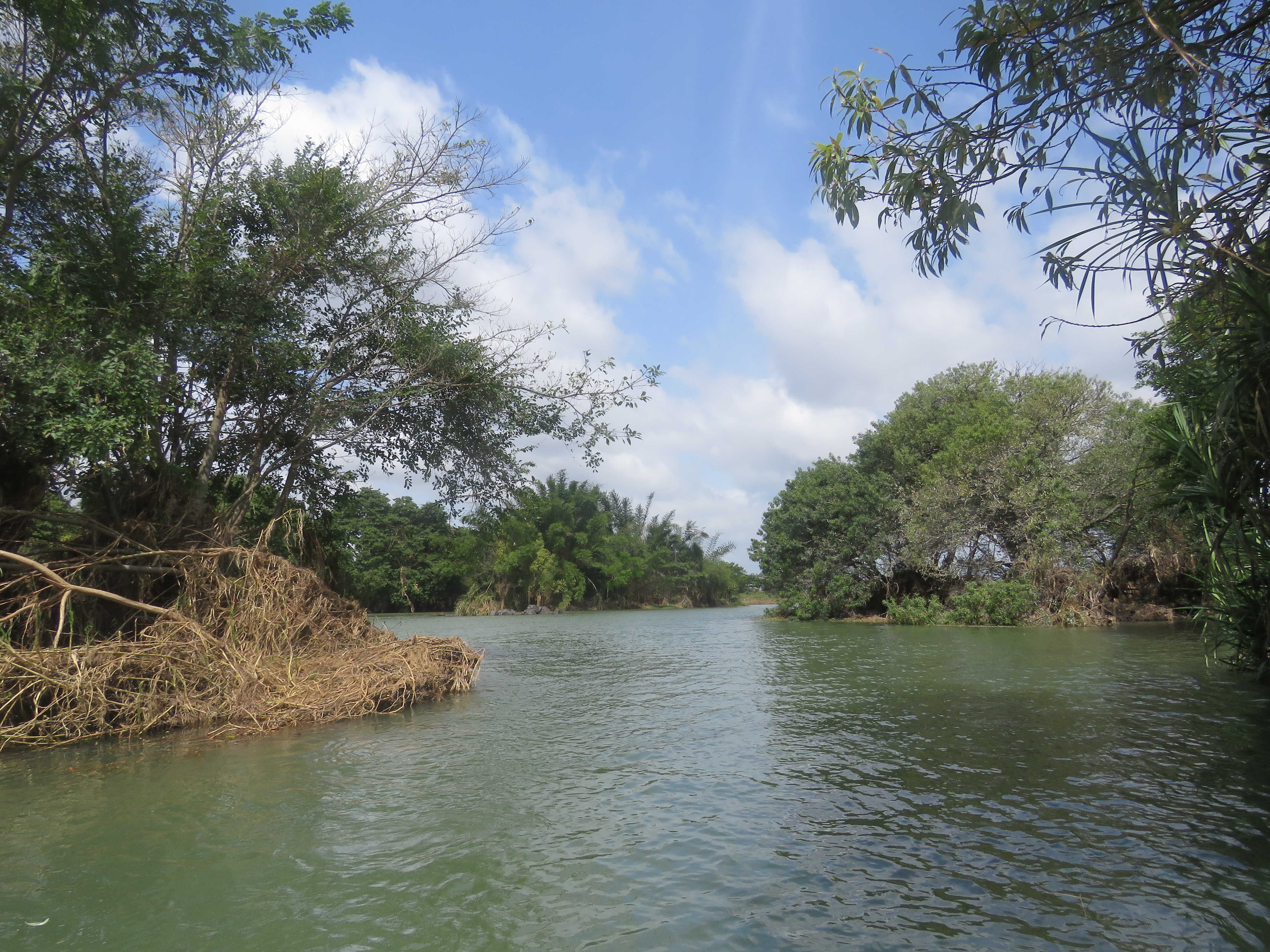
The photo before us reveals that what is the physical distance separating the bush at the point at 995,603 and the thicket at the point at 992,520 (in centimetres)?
5

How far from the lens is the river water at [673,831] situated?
430 cm

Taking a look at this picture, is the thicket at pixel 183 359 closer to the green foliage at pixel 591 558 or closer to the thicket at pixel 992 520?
the thicket at pixel 992 520

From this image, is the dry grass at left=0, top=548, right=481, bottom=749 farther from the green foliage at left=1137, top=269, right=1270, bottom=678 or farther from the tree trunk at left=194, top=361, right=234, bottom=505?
the green foliage at left=1137, top=269, right=1270, bottom=678

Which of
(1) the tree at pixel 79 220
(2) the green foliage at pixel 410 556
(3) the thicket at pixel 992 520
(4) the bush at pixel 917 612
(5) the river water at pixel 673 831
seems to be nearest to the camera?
(5) the river water at pixel 673 831

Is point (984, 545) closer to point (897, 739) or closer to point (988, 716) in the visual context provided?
point (988, 716)

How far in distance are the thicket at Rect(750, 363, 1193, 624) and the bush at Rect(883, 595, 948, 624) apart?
0.08 meters

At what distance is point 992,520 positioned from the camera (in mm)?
28781

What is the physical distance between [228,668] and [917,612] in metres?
26.8

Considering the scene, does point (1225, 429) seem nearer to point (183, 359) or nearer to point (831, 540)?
point (183, 359)

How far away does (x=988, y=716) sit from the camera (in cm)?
1010

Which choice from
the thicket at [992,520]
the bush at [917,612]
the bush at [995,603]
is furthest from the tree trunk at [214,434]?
Answer: the bush at [917,612]

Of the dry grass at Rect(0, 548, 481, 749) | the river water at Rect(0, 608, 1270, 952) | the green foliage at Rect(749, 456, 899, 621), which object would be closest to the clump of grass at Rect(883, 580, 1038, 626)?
the green foliage at Rect(749, 456, 899, 621)

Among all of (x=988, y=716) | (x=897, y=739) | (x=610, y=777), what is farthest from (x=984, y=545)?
(x=610, y=777)

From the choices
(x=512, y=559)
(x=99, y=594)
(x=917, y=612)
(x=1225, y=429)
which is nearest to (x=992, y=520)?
(x=917, y=612)
